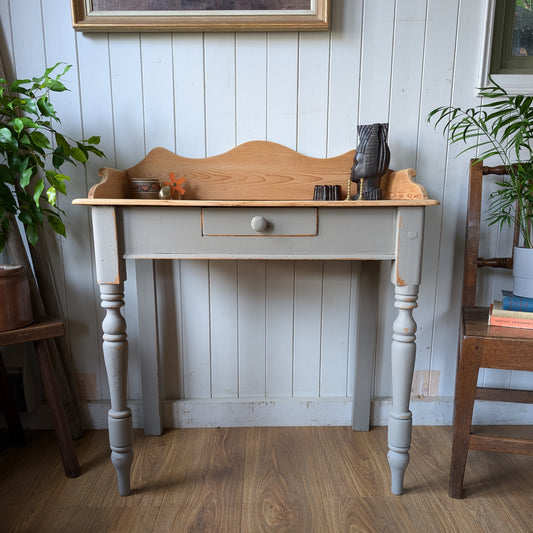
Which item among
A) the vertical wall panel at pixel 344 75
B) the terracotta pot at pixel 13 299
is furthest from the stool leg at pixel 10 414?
the vertical wall panel at pixel 344 75

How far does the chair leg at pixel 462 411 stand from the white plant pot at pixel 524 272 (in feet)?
0.88

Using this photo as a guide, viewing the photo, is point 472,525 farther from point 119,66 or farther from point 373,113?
point 119,66

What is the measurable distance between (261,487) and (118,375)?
0.54 metres

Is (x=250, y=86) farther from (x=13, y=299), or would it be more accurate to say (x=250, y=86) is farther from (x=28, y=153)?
(x=13, y=299)

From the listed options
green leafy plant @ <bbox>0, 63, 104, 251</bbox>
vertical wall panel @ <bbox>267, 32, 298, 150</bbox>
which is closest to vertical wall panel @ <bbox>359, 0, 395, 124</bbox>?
vertical wall panel @ <bbox>267, 32, 298, 150</bbox>

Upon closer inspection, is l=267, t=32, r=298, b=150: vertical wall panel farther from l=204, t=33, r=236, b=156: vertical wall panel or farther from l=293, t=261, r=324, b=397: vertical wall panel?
l=293, t=261, r=324, b=397: vertical wall panel

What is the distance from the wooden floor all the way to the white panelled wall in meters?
0.12

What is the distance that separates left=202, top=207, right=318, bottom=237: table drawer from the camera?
107 centimetres

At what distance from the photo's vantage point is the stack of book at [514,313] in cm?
115

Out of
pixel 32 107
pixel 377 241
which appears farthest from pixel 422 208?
pixel 32 107

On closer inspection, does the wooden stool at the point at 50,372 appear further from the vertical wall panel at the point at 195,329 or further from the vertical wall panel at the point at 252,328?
the vertical wall panel at the point at 252,328

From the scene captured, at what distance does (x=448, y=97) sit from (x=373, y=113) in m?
0.25

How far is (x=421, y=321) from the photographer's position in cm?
154

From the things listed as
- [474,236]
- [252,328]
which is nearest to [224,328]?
[252,328]
